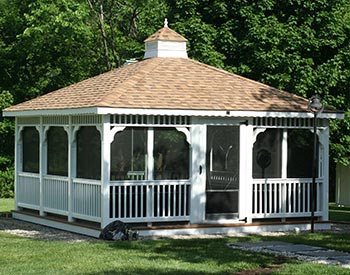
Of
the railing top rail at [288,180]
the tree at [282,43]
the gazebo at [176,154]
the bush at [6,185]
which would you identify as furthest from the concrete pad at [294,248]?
the bush at [6,185]

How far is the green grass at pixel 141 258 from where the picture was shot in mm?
12258

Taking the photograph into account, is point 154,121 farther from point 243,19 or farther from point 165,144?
point 243,19

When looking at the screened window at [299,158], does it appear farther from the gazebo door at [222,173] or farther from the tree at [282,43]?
the tree at [282,43]

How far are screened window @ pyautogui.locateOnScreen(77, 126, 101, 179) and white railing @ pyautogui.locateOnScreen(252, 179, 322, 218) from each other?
3494mm

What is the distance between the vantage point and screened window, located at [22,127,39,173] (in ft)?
68.6

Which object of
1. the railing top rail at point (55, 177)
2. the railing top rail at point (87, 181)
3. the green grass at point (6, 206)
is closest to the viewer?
the railing top rail at point (87, 181)

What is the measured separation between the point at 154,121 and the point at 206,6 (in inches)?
476

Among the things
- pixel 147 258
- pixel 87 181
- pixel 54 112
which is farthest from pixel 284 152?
pixel 147 258

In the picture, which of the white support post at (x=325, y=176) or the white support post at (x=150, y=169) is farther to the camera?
the white support post at (x=325, y=176)

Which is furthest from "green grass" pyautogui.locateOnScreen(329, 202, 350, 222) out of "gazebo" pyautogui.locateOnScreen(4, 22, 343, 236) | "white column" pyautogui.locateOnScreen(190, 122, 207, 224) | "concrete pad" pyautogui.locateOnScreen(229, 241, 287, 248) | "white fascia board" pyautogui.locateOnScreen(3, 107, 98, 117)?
"white fascia board" pyautogui.locateOnScreen(3, 107, 98, 117)

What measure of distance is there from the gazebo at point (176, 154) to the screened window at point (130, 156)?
0.09ft

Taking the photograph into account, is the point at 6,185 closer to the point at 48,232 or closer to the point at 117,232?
the point at 48,232

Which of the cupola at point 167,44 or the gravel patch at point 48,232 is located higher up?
the cupola at point 167,44

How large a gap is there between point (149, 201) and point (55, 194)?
9.62 ft
